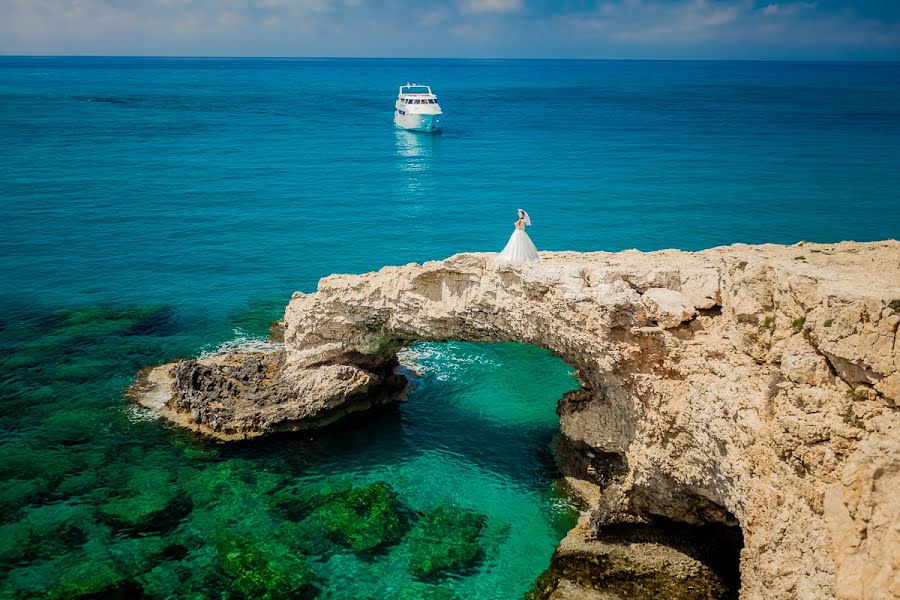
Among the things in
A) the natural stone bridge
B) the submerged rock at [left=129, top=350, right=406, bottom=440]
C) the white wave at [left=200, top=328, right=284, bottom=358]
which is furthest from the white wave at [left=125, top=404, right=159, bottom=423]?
the white wave at [left=200, top=328, right=284, bottom=358]

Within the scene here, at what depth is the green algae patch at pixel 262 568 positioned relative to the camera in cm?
1509

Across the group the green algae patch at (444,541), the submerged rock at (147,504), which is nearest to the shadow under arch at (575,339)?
the green algae patch at (444,541)

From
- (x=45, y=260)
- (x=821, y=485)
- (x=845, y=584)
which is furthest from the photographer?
(x=45, y=260)

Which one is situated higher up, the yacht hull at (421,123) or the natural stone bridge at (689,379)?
the yacht hull at (421,123)

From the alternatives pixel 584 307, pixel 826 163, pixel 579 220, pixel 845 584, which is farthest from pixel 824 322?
pixel 826 163

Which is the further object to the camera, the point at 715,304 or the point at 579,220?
the point at 579,220

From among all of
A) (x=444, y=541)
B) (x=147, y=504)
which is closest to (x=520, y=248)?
(x=444, y=541)

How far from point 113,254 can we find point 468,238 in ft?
62.8

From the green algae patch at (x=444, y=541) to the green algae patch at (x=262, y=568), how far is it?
243 centimetres

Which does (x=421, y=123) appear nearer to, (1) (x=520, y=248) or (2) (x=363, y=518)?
(1) (x=520, y=248)

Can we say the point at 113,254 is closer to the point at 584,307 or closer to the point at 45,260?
the point at 45,260

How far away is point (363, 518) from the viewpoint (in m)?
17.2

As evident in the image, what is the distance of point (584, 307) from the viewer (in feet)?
50.1

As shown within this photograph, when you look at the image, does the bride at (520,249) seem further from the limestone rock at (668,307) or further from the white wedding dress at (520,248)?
the limestone rock at (668,307)
